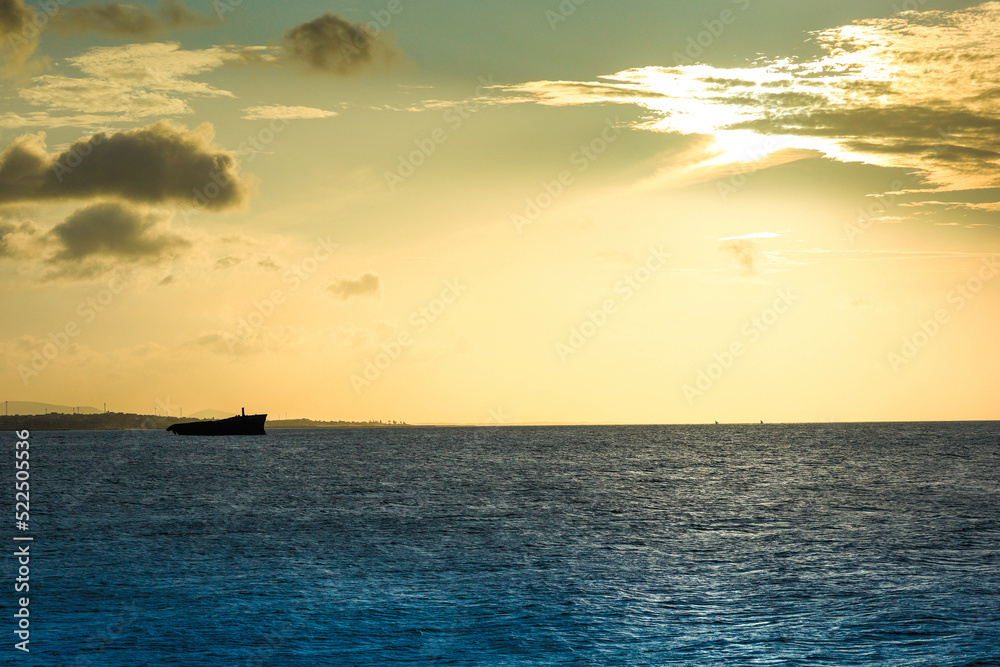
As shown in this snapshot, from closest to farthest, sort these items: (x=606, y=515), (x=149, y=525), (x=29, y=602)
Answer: (x=29, y=602) → (x=149, y=525) → (x=606, y=515)

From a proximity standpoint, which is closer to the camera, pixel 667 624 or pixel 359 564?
pixel 667 624

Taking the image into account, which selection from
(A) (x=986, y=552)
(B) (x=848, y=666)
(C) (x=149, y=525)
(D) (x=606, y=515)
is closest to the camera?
(B) (x=848, y=666)

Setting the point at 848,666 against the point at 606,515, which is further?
the point at 606,515

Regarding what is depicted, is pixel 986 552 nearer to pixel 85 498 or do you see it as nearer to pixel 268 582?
pixel 268 582

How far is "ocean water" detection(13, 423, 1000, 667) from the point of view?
24.6 metres

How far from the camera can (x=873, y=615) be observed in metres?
28.5

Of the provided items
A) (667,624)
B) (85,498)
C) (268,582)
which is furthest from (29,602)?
(85,498)

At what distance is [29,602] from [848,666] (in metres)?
28.9

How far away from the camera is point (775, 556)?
136ft

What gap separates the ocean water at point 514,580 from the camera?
2464cm

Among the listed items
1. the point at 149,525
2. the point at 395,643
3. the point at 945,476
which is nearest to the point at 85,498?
the point at 149,525

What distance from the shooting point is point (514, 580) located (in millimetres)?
34938

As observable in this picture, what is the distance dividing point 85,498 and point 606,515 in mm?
49924

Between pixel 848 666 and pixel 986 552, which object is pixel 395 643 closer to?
pixel 848 666
